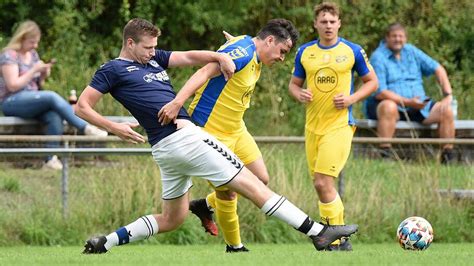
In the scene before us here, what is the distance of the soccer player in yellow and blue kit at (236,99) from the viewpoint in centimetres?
1239

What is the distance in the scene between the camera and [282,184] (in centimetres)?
1620

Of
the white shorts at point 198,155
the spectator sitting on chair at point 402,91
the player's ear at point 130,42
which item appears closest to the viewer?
the white shorts at point 198,155

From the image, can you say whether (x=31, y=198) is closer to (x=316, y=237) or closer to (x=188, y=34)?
(x=316, y=237)

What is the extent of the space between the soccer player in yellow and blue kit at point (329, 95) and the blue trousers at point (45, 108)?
3858 mm

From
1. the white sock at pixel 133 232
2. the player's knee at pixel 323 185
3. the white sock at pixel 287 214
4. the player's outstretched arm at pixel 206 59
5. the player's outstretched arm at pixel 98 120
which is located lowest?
the white sock at pixel 133 232

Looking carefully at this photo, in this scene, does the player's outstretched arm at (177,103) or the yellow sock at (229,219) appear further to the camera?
the yellow sock at (229,219)

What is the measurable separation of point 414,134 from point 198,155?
759 cm

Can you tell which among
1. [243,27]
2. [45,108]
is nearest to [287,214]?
[45,108]

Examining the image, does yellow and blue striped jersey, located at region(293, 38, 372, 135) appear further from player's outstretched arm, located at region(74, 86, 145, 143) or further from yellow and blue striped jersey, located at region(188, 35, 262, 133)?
player's outstretched arm, located at region(74, 86, 145, 143)

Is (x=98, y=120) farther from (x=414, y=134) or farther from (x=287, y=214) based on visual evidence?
(x=414, y=134)

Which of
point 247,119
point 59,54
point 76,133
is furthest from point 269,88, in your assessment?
point 76,133

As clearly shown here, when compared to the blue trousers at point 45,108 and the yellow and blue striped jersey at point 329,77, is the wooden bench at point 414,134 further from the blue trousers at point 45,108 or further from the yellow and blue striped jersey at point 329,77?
the blue trousers at point 45,108

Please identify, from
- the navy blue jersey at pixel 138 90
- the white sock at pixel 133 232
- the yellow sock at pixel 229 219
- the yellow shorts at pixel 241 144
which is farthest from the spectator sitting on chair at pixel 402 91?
the navy blue jersey at pixel 138 90

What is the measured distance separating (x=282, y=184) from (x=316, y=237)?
14.9ft
